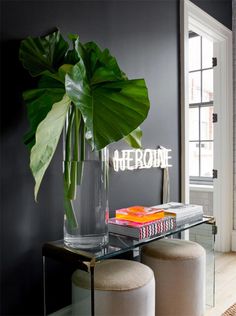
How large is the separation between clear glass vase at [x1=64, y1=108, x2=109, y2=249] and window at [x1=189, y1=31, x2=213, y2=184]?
2.88 m

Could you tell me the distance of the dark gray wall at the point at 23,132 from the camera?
62.4 inches

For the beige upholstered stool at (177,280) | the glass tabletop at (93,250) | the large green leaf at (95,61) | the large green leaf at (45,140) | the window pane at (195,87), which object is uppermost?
the window pane at (195,87)

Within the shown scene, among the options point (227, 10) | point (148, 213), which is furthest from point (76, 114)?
point (227, 10)

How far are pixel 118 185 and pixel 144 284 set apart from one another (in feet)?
2.52

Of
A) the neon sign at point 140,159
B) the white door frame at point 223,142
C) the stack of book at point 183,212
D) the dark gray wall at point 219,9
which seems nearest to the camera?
the stack of book at point 183,212

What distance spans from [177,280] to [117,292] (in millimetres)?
541

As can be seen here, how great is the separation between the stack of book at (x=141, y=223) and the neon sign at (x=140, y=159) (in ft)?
1.02

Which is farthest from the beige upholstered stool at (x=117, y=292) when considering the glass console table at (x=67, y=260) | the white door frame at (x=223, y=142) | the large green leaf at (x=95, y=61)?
the white door frame at (x=223, y=142)

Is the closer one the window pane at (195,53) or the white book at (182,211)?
the white book at (182,211)

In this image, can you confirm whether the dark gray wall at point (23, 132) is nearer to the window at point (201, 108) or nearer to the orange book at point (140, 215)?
the orange book at point (140, 215)

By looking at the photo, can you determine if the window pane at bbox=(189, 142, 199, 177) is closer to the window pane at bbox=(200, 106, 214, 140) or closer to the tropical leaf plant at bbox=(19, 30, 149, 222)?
the window pane at bbox=(200, 106, 214, 140)

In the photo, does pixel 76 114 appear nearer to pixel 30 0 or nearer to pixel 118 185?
pixel 30 0

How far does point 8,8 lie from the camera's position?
5.18 ft

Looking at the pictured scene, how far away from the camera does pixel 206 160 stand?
4.24m
